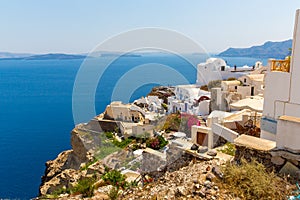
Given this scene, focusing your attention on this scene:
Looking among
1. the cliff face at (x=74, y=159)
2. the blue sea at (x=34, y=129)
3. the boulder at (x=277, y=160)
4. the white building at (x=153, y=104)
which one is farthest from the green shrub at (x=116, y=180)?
the blue sea at (x=34, y=129)

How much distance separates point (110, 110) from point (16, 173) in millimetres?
10706

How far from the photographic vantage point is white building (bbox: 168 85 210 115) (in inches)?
564

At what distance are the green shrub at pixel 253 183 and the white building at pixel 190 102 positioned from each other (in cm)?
1066

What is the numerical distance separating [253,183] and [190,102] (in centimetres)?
1266

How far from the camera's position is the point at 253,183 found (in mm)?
3436

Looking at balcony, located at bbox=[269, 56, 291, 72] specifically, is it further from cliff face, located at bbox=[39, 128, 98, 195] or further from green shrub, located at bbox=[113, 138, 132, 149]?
cliff face, located at bbox=[39, 128, 98, 195]

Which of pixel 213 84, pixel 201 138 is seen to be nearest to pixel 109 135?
pixel 213 84

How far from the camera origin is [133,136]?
53.4ft

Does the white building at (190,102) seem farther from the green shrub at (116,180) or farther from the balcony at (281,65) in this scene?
the green shrub at (116,180)

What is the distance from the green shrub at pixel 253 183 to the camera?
3.36 meters

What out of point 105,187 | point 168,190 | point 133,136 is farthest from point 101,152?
point 168,190

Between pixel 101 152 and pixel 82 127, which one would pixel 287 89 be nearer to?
pixel 101 152

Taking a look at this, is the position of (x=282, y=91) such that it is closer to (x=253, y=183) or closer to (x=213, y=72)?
(x=253, y=183)

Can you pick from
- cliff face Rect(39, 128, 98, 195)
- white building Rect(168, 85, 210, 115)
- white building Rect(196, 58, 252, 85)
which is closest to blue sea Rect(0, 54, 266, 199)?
white building Rect(196, 58, 252, 85)
